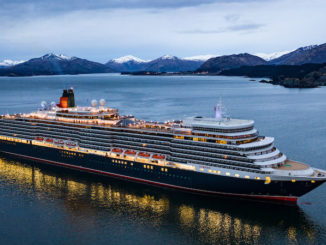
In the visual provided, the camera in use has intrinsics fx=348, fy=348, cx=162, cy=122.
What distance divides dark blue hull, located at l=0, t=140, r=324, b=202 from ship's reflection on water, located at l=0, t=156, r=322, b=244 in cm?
112

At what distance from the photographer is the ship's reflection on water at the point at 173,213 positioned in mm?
34375

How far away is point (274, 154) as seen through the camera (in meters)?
41.4

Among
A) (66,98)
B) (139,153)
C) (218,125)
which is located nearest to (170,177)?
(139,153)

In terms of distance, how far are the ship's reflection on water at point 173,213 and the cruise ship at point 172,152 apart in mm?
1890

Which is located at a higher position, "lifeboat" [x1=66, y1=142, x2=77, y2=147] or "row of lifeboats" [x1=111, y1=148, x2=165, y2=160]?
"lifeboat" [x1=66, y1=142, x2=77, y2=147]

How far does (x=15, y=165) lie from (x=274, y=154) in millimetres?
39884

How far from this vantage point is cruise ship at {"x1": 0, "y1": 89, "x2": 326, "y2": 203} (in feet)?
129

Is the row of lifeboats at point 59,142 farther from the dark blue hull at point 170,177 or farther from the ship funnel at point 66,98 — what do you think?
the ship funnel at point 66,98

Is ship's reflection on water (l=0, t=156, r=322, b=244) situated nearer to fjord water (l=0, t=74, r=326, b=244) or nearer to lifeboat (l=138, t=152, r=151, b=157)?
fjord water (l=0, t=74, r=326, b=244)

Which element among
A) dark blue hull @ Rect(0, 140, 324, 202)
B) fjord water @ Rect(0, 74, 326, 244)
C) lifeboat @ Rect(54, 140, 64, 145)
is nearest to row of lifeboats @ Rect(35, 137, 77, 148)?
lifeboat @ Rect(54, 140, 64, 145)

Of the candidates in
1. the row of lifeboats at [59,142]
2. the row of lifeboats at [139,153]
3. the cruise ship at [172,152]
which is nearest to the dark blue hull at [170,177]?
the cruise ship at [172,152]

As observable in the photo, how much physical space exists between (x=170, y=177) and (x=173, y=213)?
6.24 m

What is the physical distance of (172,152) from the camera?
44125mm

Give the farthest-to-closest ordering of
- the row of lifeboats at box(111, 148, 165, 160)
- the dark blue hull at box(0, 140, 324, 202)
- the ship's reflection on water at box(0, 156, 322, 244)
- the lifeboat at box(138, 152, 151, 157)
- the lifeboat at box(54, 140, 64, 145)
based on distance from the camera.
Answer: the lifeboat at box(54, 140, 64, 145) < the lifeboat at box(138, 152, 151, 157) < the row of lifeboats at box(111, 148, 165, 160) < the dark blue hull at box(0, 140, 324, 202) < the ship's reflection on water at box(0, 156, 322, 244)
